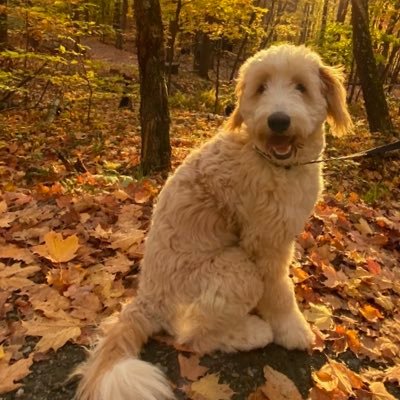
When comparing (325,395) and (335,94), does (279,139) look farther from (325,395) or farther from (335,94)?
(325,395)

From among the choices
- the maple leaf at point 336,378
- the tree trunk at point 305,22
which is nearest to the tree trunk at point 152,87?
the maple leaf at point 336,378

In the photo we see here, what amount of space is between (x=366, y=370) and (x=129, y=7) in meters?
27.3

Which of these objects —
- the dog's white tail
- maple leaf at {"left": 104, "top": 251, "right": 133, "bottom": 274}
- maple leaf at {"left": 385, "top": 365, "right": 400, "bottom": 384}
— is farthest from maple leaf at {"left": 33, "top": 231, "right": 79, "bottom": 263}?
maple leaf at {"left": 385, "top": 365, "right": 400, "bottom": 384}

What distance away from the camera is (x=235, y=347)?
Answer: 122 inches

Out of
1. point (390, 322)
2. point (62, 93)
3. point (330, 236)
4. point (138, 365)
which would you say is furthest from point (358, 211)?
point (62, 93)

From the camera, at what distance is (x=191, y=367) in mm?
2955

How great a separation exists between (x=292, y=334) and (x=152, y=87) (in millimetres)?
4133

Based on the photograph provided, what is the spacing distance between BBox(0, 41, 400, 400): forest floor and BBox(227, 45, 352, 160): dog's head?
144cm

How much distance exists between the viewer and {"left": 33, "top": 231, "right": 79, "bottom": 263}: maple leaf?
3.93m

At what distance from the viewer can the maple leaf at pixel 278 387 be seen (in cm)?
283

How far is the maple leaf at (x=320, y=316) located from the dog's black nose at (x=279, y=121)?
5.44ft

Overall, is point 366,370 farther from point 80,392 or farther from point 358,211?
point 358,211

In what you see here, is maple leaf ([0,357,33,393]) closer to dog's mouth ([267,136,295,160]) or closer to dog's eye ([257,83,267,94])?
dog's mouth ([267,136,295,160])

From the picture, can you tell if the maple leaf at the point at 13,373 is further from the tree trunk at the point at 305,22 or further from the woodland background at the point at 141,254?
the tree trunk at the point at 305,22
